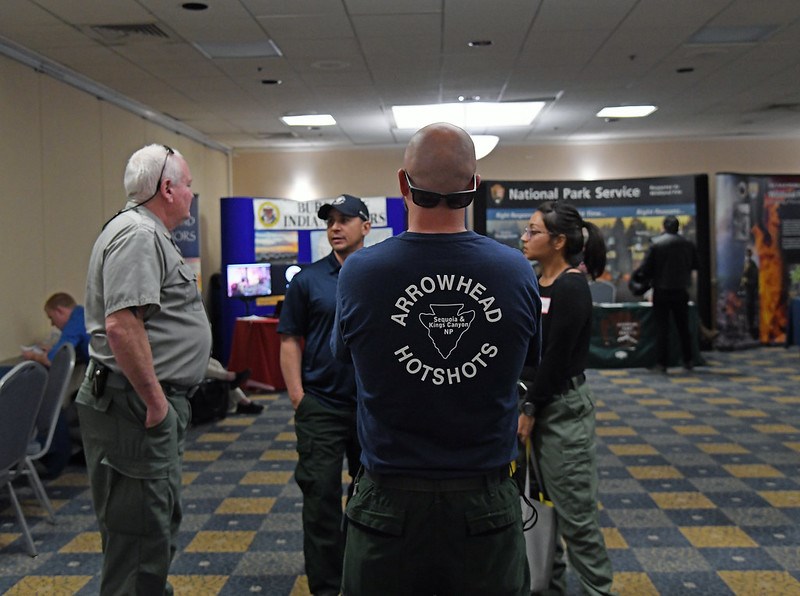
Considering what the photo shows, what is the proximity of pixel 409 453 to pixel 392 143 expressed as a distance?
10582 mm

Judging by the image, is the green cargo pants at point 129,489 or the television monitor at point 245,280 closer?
the green cargo pants at point 129,489

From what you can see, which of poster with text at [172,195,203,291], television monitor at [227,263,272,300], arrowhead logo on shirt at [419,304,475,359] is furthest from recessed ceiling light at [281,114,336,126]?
arrowhead logo on shirt at [419,304,475,359]

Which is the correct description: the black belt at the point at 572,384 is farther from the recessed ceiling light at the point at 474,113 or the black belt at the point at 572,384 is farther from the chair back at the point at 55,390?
the recessed ceiling light at the point at 474,113

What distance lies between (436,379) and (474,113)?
8085 mm

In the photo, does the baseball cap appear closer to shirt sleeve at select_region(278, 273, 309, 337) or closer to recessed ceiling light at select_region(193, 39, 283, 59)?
shirt sleeve at select_region(278, 273, 309, 337)

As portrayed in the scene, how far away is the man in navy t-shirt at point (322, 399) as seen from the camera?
2.71 meters

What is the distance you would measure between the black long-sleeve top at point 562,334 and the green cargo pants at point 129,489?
1.14 m

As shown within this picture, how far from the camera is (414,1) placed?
190 inches

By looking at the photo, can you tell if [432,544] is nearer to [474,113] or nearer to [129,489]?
[129,489]

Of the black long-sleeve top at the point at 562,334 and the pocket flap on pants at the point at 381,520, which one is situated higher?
the black long-sleeve top at the point at 562,334

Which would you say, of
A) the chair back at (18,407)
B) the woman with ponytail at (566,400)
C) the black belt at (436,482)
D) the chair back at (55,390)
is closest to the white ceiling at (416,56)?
the chair back at (55,390)

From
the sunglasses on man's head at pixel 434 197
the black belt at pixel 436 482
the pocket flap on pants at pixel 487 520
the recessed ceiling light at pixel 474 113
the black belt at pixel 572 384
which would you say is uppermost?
the recessed ceiling light at pixel 474 113

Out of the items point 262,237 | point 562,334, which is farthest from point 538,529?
point 262,237

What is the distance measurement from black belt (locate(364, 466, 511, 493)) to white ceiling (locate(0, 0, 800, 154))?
12.8ft
